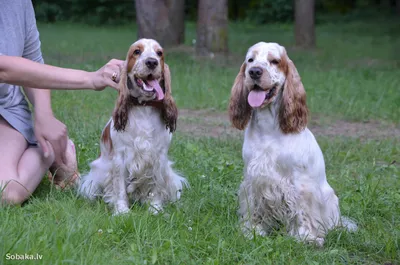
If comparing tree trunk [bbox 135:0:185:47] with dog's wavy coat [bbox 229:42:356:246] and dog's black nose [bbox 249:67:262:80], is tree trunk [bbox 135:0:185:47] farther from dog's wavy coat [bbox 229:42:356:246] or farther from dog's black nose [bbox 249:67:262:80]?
dog's black nose [bbox 249:67:262:80]

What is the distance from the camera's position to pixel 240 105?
4.34 m

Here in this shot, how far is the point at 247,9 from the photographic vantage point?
36656mm

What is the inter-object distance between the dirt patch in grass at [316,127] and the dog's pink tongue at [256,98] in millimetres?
3178

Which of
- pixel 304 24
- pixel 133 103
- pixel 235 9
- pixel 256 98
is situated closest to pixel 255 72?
pixel 256 98

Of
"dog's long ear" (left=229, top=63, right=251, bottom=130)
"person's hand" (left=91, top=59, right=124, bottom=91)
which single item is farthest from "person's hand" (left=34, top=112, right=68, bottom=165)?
"dog's long ear" (left=229, top=63, right=251, bottom=130)

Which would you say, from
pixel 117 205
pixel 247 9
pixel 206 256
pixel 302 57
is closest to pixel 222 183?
pixel 117 205

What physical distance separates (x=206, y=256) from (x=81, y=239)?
0.71 m

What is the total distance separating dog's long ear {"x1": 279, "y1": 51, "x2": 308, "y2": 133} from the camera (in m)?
4.11

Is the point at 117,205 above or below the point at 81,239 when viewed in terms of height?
below

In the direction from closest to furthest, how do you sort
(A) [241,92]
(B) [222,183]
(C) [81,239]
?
(C) [81,239] < (A) [241,92] < (B) [222,183]

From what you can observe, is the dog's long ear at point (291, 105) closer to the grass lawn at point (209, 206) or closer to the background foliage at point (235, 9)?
the grass lawn at point (209, 206)

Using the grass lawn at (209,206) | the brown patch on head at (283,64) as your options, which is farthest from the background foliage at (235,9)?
the brown patch on head at (283,64)

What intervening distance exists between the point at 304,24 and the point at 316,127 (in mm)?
10969

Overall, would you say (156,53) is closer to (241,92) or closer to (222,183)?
(241,92)
